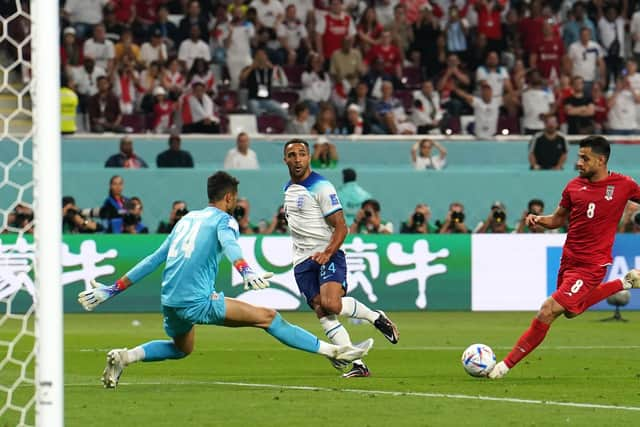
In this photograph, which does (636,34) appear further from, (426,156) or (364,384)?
(364,384)

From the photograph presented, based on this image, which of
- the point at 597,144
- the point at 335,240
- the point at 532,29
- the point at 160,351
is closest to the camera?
the point at 160,351

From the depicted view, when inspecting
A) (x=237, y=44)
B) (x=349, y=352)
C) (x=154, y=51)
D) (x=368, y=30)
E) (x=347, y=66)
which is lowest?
(x=349, y=352)

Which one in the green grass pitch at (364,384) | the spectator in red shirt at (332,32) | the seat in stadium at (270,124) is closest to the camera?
the green grass pitch at (364,384)

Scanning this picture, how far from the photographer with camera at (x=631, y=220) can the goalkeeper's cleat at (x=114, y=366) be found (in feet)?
40.1

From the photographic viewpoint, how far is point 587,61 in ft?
86.9

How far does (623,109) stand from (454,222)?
574cm

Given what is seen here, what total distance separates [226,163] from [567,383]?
1265cm

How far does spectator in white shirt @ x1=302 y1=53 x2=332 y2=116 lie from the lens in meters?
25.2

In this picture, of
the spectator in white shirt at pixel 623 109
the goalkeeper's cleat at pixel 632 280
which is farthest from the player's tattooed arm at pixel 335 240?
the spectator in white shirt at pixel 623 109

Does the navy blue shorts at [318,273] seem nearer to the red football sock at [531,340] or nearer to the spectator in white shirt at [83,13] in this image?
the red football sock at [531,340]

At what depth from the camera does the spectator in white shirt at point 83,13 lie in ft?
84.4

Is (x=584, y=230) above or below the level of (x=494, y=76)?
below

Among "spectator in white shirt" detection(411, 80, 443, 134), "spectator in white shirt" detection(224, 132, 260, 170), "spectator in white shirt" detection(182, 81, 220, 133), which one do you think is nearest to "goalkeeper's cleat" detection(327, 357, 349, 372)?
"spectator in white shirt" detection(224, 132, 260, 170)

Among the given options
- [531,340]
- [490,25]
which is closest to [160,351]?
[531,340]
